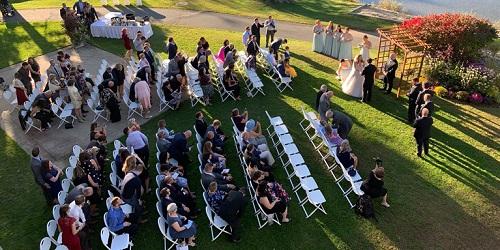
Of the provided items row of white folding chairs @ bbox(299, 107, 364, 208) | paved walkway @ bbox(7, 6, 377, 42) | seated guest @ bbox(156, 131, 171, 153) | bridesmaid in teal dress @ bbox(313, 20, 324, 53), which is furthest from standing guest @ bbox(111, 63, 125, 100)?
paved walkway @ bbox(7, 6, 377, 42)

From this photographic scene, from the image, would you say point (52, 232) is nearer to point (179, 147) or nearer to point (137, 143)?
point (137, 143)

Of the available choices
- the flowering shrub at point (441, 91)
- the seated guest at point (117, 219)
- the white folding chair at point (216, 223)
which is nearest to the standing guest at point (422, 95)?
the flowering shrub at point (441, 91)

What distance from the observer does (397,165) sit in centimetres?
1198

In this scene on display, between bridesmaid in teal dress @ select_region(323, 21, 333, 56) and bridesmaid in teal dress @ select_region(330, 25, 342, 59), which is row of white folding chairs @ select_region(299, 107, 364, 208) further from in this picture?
bridesmaid in teal dress @ select_region(323, 21, 333, 56)

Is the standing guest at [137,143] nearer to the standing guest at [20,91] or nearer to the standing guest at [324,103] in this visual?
the standing guest at [20,91]

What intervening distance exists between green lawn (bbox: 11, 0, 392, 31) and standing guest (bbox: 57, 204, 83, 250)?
21.7 m

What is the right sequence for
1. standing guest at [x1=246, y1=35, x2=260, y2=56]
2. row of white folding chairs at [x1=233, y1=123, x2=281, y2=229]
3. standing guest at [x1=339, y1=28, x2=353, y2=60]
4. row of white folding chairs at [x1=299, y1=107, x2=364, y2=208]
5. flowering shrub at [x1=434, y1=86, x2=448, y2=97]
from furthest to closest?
standing guest at [x1=339, y1=28, x2=353, y2=60] < standing guest at [x1=246, y1=35, x2=260, y2=56] < flowering shrub at [x1=434, y1=86, x2=448, y2=97] < row of white folding chairs at [x1=299, y1=107, x2=364, y2=208] < row of white folding chairs at [x1=233, y1=123, x2=281, y2=229]

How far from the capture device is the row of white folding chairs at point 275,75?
15.9 meters

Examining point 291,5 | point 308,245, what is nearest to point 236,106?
point 308,245

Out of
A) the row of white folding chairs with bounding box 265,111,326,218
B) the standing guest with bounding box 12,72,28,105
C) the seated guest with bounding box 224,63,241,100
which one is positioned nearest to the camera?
the row of white folding chairs with bounding box 265,111,326,218

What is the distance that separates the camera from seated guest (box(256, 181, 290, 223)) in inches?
372

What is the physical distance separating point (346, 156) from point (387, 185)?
1390 millimetres

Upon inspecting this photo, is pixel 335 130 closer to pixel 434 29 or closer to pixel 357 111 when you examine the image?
pixel 357 111

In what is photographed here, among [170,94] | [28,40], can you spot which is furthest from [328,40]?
[28,40]
